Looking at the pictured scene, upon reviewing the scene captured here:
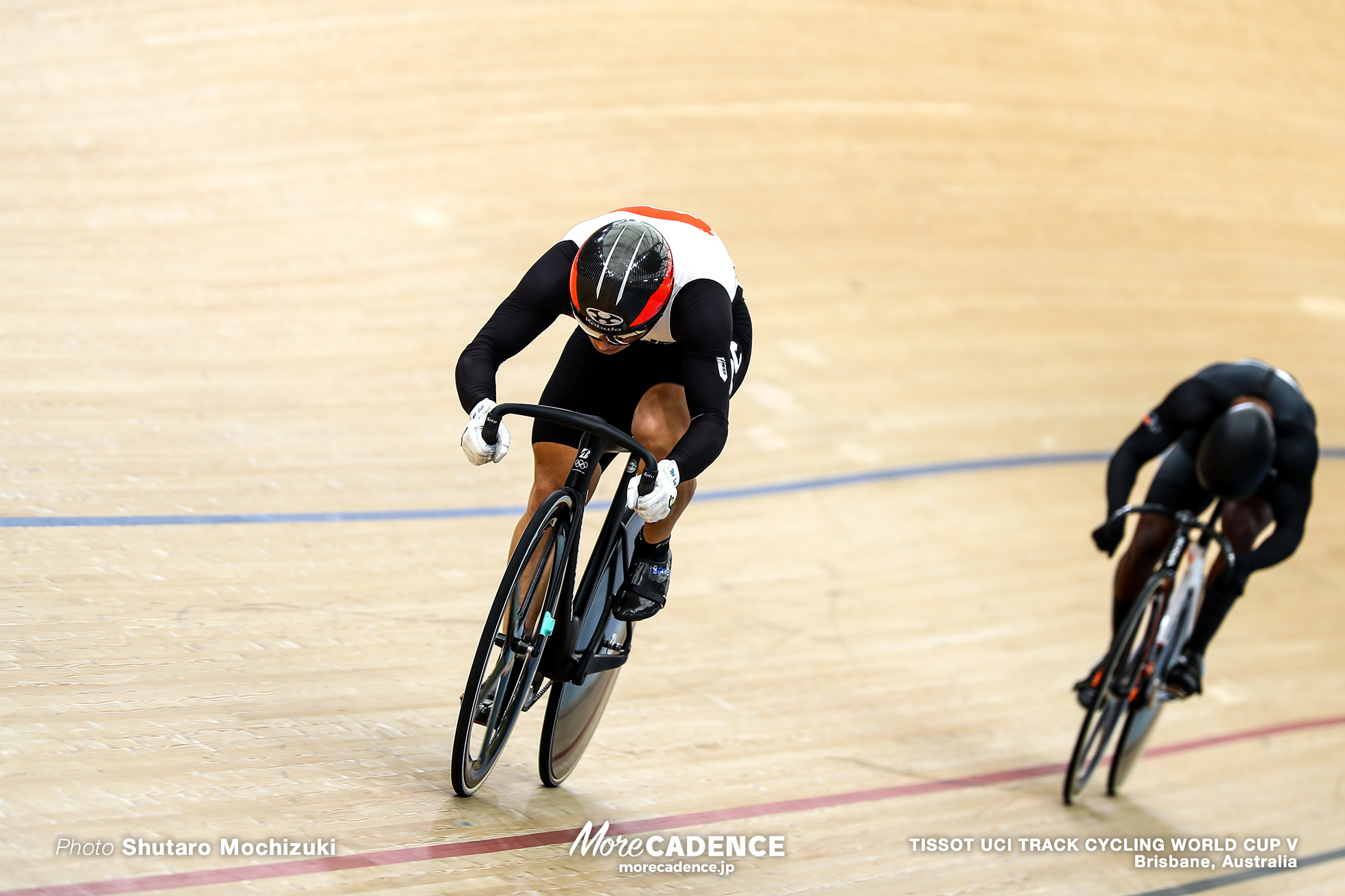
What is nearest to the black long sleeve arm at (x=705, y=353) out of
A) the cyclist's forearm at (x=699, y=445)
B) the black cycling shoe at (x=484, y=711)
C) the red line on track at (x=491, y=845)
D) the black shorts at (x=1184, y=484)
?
the cyclist's forearm at (x=699, y=445)

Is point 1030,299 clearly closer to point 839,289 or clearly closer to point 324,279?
point 839,289

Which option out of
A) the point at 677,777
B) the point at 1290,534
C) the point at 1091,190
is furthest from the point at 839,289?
the point at 677,777

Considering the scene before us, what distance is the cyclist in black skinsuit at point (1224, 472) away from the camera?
3.02 metres

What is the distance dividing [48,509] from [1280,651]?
4012 millimetres

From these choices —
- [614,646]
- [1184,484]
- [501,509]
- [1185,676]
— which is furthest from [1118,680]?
[501,509]

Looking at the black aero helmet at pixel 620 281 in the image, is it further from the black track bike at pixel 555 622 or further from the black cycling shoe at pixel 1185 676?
the black cycling shoe at pixel 1185 676

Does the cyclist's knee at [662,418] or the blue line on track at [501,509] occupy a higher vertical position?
the cyclist's knee at [662,418]

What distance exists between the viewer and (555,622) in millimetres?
2246

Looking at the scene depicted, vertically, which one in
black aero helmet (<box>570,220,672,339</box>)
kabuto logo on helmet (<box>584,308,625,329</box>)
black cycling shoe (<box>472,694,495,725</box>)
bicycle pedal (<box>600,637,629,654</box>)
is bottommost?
bicycle pedal (<box>600,637,629,654</box>)

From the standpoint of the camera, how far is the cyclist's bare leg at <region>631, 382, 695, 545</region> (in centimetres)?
228

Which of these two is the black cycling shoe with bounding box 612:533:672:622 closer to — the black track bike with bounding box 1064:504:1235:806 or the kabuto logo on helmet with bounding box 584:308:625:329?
the kabuto logo on helmet with bounding box 584:308:625:329

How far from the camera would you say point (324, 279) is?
14.6ft

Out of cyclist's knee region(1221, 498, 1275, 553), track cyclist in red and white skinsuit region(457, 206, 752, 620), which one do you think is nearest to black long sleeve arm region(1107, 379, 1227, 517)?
cyclist's knee region(1221, 498, 1275, 553)

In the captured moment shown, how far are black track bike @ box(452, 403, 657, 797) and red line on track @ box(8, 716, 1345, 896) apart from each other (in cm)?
15
